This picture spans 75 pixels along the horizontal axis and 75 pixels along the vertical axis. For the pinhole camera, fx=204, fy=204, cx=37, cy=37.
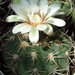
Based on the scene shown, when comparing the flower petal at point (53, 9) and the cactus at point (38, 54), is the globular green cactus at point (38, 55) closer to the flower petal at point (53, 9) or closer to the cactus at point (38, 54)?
the cactus at point (38, 54)

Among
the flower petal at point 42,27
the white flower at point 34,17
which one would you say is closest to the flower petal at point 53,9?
the white flower at point 34,17

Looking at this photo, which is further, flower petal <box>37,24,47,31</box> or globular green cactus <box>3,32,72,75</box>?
globular green cactus <box>3,32,72,75</box>

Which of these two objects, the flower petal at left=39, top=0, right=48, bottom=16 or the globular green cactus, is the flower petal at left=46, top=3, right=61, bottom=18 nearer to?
the flower petal at left=39, top=0, right=48, bottom=16

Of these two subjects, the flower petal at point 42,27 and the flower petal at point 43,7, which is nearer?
the flower petal at point 42,27

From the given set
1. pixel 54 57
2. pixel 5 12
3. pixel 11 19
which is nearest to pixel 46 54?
pixel 54 57

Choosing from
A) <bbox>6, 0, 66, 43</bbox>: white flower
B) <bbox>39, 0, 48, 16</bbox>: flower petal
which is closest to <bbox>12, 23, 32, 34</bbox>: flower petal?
<bbox>6, 0, 66, 43</bbox>: white flower

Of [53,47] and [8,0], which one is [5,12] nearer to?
[8,0]
